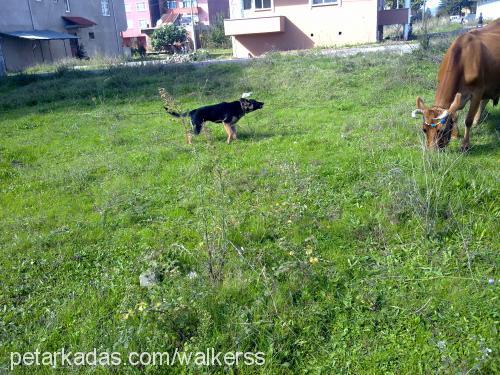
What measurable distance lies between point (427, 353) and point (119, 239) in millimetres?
3230

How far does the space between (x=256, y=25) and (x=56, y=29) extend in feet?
56.8

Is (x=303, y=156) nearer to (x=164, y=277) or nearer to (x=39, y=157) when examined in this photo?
(x=164, y=277)

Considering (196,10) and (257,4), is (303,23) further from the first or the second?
(196,10)

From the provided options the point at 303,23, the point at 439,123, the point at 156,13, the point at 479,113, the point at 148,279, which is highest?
the point at 156,13

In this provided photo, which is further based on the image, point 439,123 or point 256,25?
point 256,25

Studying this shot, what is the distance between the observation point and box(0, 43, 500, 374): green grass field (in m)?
3.10

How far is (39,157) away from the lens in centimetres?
798

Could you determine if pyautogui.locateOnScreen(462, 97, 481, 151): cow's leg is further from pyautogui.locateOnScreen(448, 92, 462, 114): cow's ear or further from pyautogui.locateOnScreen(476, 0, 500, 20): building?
pyautogui.locateOnScreen(476, 0, 500, 20): building

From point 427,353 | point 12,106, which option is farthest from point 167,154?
point 12,106

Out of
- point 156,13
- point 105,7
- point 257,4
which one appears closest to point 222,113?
point 257,4

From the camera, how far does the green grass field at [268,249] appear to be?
310 centimetres

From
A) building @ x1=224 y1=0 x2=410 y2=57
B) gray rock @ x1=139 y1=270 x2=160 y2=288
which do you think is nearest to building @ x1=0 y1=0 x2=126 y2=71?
building @ x1=224 y1=0 x2=410 y2=57

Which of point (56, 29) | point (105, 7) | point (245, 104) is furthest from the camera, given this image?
point (105, 7)

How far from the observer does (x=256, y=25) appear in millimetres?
27750
